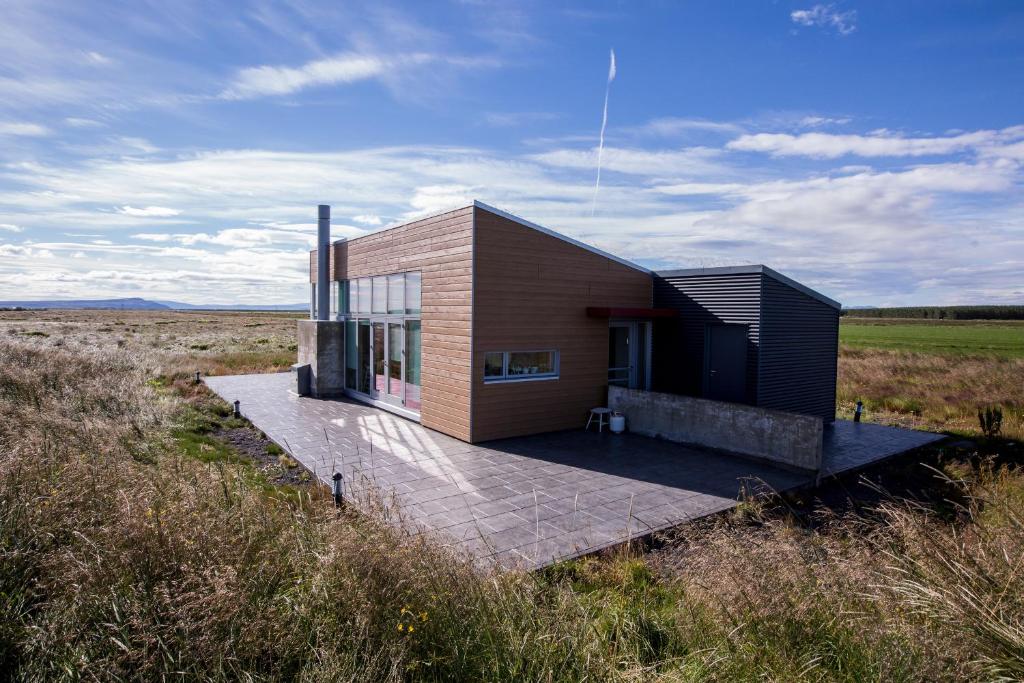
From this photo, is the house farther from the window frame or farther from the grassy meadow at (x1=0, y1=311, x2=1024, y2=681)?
the grassy meadow at (x1=0, y1=311, x2=1024, y2=681)

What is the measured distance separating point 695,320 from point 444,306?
5.26 metres

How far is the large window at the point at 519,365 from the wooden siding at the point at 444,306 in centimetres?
48

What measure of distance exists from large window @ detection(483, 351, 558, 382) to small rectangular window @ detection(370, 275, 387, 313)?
3999 mm

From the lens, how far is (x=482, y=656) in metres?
2.92

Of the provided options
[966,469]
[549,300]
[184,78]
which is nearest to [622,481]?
[549,300]

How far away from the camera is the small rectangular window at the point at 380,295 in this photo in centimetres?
1312

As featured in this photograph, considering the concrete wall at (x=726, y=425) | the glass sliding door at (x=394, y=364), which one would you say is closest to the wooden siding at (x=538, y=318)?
the concrete wall at (x=726, y=425)

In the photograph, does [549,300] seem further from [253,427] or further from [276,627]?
[276,627]

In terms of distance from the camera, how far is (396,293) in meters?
12.6

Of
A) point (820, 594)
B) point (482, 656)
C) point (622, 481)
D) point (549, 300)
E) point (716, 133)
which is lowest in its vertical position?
point (622, 481)

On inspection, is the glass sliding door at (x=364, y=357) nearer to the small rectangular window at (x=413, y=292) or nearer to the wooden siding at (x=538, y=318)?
the small rectangular window at (x=413, y=292)

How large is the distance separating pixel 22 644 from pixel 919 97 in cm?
1253

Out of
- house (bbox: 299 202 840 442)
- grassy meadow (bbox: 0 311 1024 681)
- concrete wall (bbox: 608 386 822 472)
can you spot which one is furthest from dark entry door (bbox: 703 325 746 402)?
grassy meadow (bbox: 0 311 1024 681)

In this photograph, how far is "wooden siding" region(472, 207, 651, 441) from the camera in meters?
9.95
